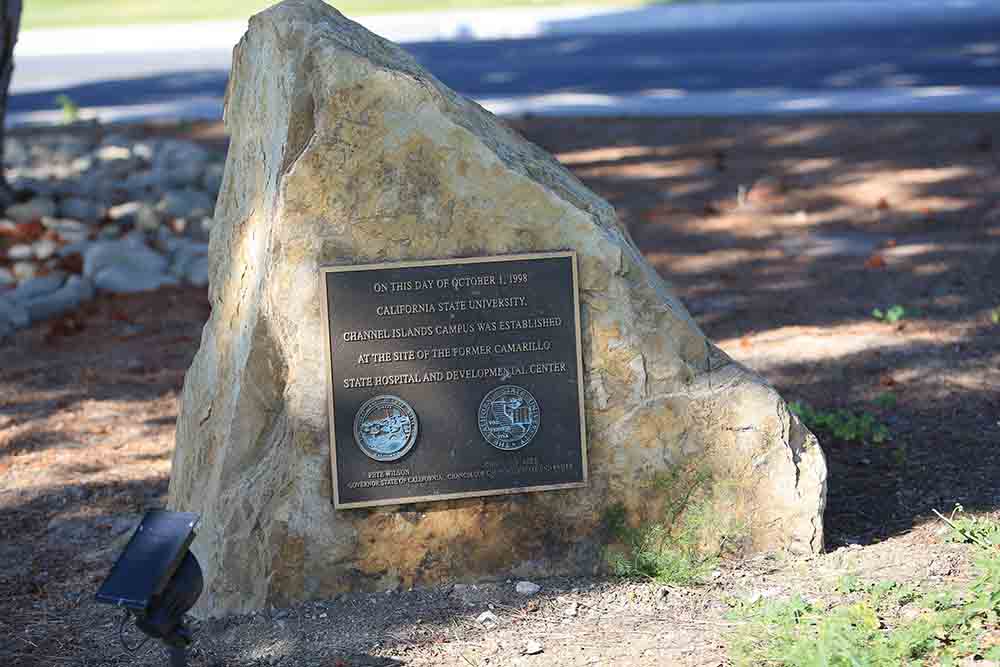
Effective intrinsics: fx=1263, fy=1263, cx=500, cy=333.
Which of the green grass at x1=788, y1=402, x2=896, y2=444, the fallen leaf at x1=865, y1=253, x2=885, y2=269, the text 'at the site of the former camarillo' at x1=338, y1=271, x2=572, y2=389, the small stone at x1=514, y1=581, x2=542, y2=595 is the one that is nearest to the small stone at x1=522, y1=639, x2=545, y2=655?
the small stone at x1=514, y1=581, x2=542, y2=595

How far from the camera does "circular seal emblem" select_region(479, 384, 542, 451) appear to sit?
13.3 feet

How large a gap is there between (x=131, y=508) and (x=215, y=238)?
120 centimetres

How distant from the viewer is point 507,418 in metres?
4.05

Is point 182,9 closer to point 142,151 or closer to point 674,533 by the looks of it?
point 142,151

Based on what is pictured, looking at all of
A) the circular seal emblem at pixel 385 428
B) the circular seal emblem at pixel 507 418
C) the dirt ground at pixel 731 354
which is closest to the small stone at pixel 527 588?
the dirt ground at pixel 731 354

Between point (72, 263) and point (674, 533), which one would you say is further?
point (72, 263)

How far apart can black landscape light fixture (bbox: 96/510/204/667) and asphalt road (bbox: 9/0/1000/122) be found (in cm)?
894

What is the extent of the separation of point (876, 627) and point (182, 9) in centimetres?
2186

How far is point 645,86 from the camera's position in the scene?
13.5 m

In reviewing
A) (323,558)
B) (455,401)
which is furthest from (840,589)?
(323,558)

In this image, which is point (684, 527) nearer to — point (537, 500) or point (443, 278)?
point (537, 500)

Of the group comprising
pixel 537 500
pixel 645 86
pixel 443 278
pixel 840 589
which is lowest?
pixel 840 589

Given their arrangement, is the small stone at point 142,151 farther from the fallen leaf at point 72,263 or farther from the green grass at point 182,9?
the green grass at point 182,9

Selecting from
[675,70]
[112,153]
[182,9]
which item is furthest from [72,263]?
[182,9]
